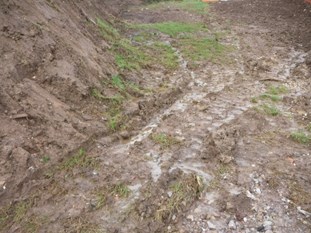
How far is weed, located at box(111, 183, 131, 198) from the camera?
15.5 feet

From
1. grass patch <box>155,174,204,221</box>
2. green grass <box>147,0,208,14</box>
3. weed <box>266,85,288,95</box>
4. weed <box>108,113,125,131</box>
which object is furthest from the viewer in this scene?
green grass <box>147,0,208,14</box>

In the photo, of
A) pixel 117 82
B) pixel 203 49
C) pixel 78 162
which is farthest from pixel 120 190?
pixel 203 49

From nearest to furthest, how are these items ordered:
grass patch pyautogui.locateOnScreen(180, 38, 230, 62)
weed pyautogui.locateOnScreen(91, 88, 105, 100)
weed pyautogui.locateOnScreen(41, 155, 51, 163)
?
weed pyautogui.locateOnScreen(41, 155, 51, 163) → weed pyautogui.locateOnScreen(91, 88, 105, 100) → grass patch pyautogui.locateOnScreen(180, 38, 230, 62)

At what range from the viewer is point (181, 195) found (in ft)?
15.5

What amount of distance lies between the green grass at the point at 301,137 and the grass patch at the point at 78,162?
3.55 metres

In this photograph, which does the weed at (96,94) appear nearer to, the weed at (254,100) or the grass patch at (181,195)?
the grass patch at (181,195)

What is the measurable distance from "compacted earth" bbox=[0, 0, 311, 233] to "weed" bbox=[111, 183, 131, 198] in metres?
0.01

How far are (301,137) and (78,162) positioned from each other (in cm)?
389

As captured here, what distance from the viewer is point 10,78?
557 centimetres

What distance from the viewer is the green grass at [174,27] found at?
12.5 meters

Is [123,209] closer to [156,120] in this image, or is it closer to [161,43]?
[156,120]

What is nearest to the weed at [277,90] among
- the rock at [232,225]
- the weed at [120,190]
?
the rock at [232,225]

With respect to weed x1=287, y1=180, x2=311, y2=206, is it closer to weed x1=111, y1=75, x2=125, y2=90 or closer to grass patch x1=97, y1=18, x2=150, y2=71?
weed x1=111, y1=75, x2=125, y2=90

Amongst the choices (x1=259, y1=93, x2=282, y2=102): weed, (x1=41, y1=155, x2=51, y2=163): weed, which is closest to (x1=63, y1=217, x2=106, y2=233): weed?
(x1=41, y1=155, x2=51, y2=163): weed
